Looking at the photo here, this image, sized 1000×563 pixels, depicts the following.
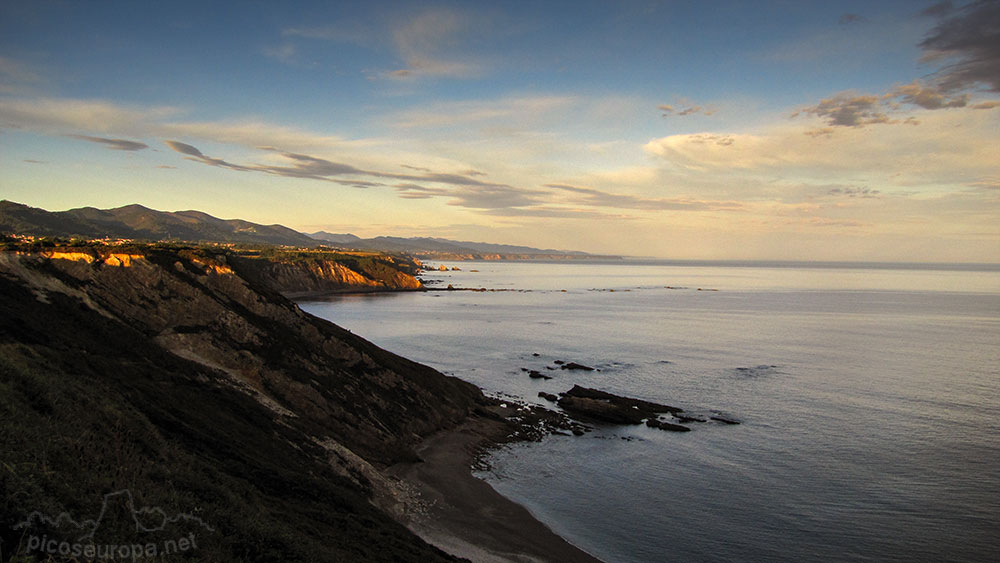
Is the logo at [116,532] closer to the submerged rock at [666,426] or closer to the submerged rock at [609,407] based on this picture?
the submerged rock at [666,426]

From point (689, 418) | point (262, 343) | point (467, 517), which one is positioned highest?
point (262, 343)

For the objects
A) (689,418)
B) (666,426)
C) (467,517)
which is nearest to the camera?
(467,517)

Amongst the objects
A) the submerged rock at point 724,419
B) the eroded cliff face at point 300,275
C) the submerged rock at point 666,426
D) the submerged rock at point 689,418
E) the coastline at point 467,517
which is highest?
the eroded cliff face at point 300,275

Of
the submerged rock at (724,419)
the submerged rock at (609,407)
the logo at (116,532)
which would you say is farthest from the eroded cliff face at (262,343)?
the submerged rock at (724,419)

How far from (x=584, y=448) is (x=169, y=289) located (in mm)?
37442

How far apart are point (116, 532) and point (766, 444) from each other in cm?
4531

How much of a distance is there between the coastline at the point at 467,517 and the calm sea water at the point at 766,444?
4.98 feet

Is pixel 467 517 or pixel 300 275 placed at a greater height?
pixel 300 275

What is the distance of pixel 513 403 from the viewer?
183 ft

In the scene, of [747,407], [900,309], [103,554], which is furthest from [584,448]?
[900,309]

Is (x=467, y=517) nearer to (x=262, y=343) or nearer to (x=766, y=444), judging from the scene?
(x=262, y=343)

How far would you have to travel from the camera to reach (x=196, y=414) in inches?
1026

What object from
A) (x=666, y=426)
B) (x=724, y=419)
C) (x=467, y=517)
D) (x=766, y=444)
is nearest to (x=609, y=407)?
(x=666, y=426)

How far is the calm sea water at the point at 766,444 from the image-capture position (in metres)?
28.8
